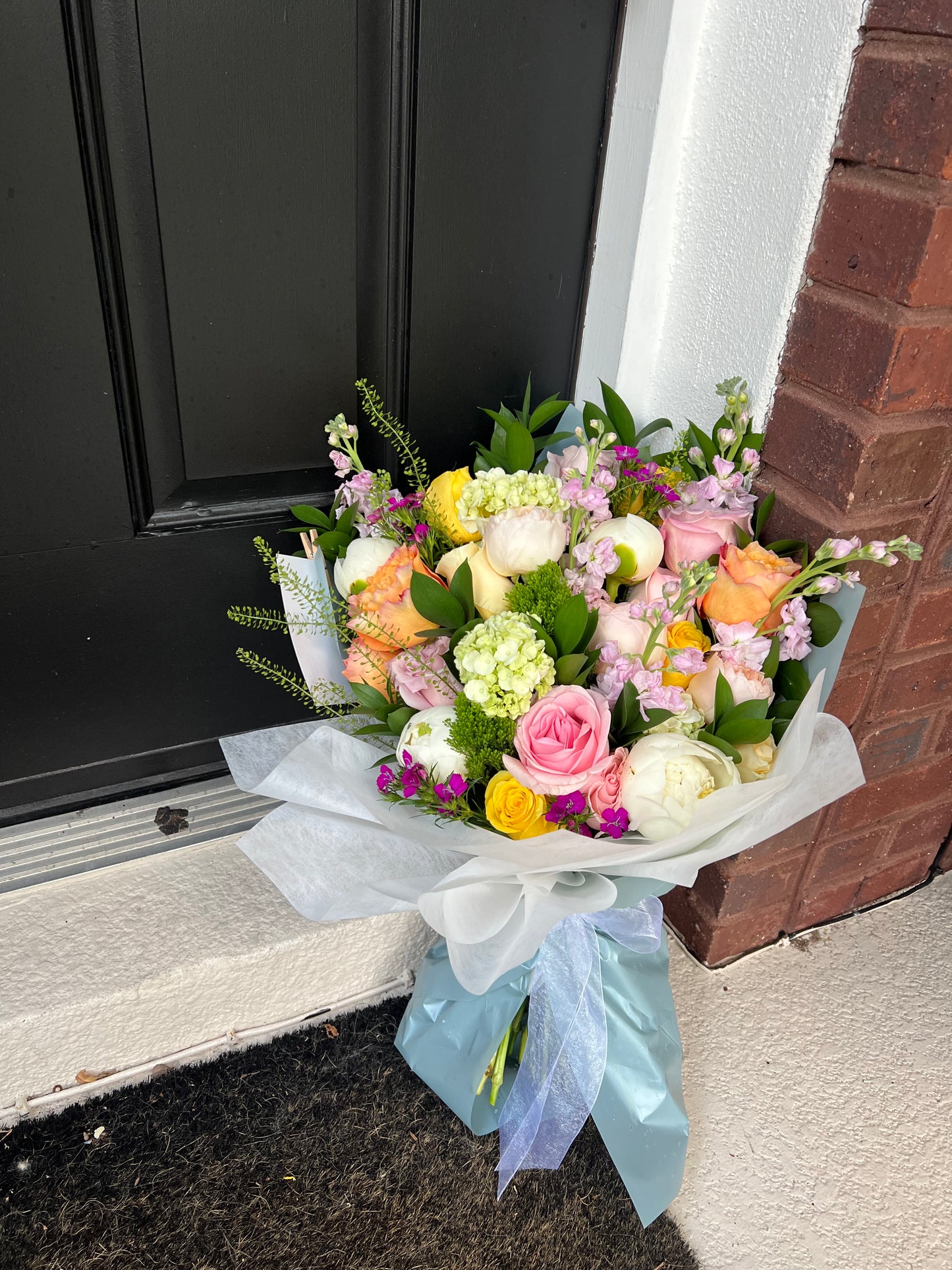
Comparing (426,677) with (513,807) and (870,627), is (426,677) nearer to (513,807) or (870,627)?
(513,807)

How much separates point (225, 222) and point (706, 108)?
0.48 m

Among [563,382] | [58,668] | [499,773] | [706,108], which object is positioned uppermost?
[706,108]

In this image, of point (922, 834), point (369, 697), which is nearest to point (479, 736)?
point (369, 697)

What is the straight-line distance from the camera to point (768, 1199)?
0.94 meters

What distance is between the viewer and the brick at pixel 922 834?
1.22 metres

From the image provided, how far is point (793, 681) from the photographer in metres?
0.84

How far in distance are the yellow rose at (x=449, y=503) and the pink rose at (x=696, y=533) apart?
0.60ft

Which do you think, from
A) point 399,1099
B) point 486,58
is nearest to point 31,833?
point 399,1099

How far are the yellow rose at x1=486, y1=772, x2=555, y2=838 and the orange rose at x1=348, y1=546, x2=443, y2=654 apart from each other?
16cm

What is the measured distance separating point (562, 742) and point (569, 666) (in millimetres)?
74

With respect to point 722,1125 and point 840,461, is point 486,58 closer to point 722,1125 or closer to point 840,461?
point 840,461

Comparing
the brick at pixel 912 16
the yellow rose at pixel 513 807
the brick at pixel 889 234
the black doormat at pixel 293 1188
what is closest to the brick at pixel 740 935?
the black doormat at pixel 293 1188

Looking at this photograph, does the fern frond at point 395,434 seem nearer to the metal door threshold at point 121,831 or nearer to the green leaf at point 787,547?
the green leaf at point 787,547

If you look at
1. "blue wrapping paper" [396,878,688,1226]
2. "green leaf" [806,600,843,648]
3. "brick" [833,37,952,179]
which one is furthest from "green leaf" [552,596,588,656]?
"brick" [833,37,952,179]
